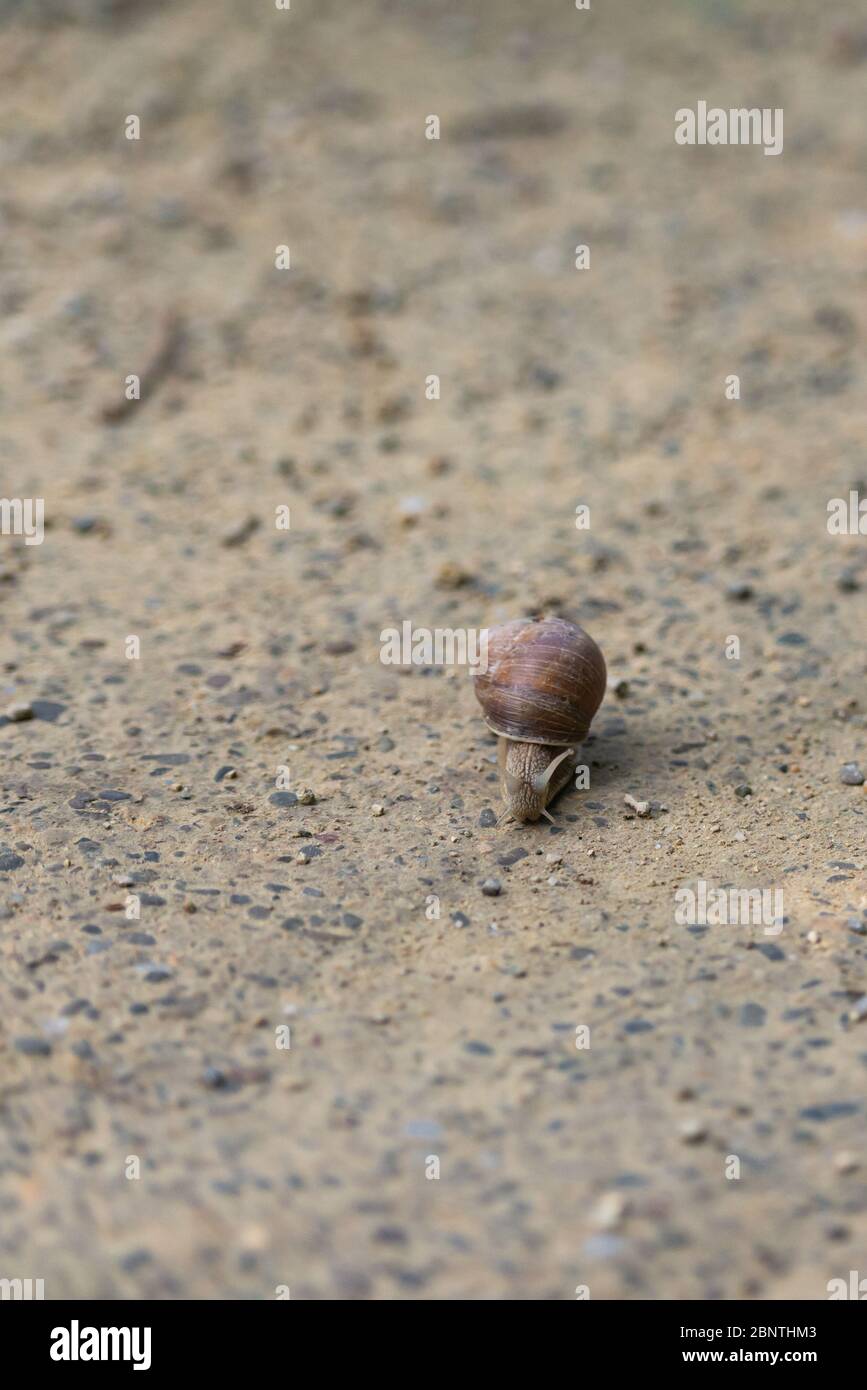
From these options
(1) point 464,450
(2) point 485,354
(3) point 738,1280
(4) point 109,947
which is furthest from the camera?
(2) point 485,354

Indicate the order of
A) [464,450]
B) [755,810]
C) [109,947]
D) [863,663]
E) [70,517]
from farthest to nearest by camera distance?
[464,450] → [70,517] → [863,663] → [755,810] → [109,947]

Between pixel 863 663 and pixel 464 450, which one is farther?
pixel 464 450

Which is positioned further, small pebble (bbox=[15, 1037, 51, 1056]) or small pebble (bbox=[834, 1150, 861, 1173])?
small pebble (bbox=[15, 1037, 51, 1056])

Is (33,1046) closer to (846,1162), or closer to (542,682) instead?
(542,682)

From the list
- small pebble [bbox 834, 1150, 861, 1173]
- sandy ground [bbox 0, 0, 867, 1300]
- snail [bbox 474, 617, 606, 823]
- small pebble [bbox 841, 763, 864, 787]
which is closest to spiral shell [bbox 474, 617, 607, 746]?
snail [bbox 474, 617, 606, 823]

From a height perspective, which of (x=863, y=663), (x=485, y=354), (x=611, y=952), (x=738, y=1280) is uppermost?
(x=485, y=354)

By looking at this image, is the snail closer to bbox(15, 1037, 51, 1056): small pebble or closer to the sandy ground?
the sandy ground

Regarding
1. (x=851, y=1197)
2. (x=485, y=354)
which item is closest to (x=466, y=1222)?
(x=851, y=1197)

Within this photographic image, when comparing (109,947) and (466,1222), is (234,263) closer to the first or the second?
(109,947)

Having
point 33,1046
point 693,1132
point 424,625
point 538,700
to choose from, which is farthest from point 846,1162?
point 424,625
